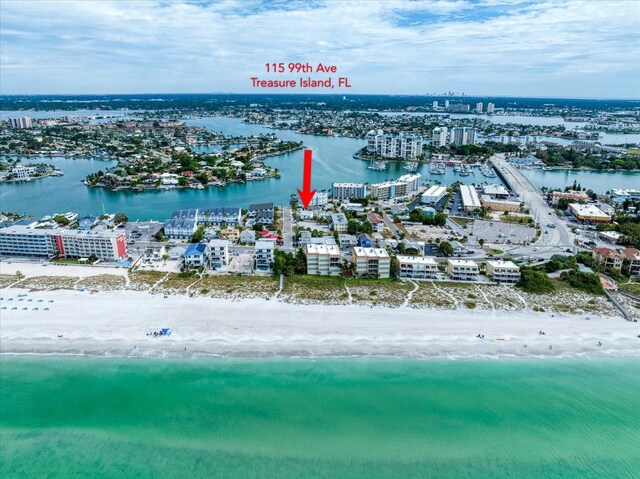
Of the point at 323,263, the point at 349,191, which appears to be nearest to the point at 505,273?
the point at 323,263

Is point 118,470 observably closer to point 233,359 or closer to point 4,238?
point 233,359

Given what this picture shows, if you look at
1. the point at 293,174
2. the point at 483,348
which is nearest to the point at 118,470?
the point at 483,348

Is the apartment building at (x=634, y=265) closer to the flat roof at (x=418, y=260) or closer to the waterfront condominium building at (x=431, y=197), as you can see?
the flat roof at (x=418, y=260)

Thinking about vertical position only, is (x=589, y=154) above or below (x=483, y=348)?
above

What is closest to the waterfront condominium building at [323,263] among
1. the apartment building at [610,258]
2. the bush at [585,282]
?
the bush at [585,282]

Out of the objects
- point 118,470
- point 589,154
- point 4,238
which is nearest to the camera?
point 118,470

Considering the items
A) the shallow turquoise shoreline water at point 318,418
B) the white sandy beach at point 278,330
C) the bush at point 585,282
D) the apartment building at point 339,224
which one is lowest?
the shallow turquoise shoreline water at point 318,418
